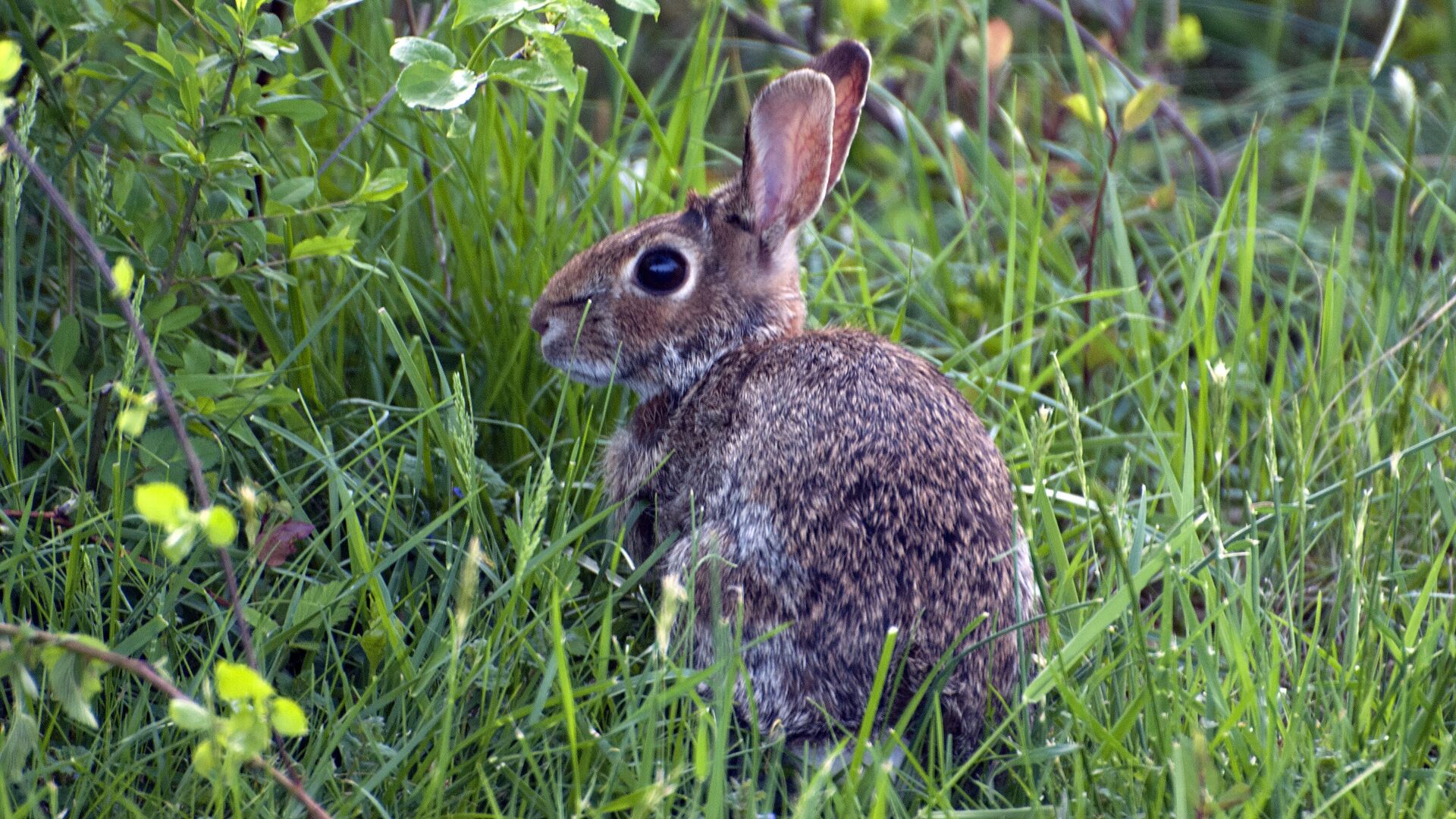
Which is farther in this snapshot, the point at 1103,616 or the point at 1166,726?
the point at 1103,616

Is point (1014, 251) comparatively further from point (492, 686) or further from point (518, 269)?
point (492, 686)

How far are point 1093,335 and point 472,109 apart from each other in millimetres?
1946

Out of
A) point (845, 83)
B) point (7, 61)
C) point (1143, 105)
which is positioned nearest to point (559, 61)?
point (845, 83)

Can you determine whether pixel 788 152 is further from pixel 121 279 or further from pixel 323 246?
pixel 121 279

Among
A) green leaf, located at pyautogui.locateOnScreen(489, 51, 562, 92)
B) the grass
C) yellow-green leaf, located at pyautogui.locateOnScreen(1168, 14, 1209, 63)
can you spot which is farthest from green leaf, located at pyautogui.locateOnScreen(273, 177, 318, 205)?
yellow-green leaf, located at pyautogui.locateOnScreen(1168, 14, 1209, 63)

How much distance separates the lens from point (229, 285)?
405 centimetres

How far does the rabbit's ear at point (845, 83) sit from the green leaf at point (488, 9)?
111 centimetres

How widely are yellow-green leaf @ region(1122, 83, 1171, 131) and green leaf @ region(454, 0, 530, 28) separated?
2.23m

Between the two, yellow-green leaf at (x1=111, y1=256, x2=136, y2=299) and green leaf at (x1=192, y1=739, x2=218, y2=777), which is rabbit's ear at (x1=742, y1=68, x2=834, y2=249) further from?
green leaf at (x1=192, y1=739, x2=218, y2=777)

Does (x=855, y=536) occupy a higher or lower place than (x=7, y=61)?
lower

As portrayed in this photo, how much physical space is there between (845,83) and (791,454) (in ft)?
4.28

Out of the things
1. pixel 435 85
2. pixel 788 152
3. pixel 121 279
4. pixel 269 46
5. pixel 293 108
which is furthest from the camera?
pixel 788 152

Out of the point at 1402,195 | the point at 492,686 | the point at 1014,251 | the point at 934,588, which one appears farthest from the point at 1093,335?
the point at 492,686

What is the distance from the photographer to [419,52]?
10.8ft
